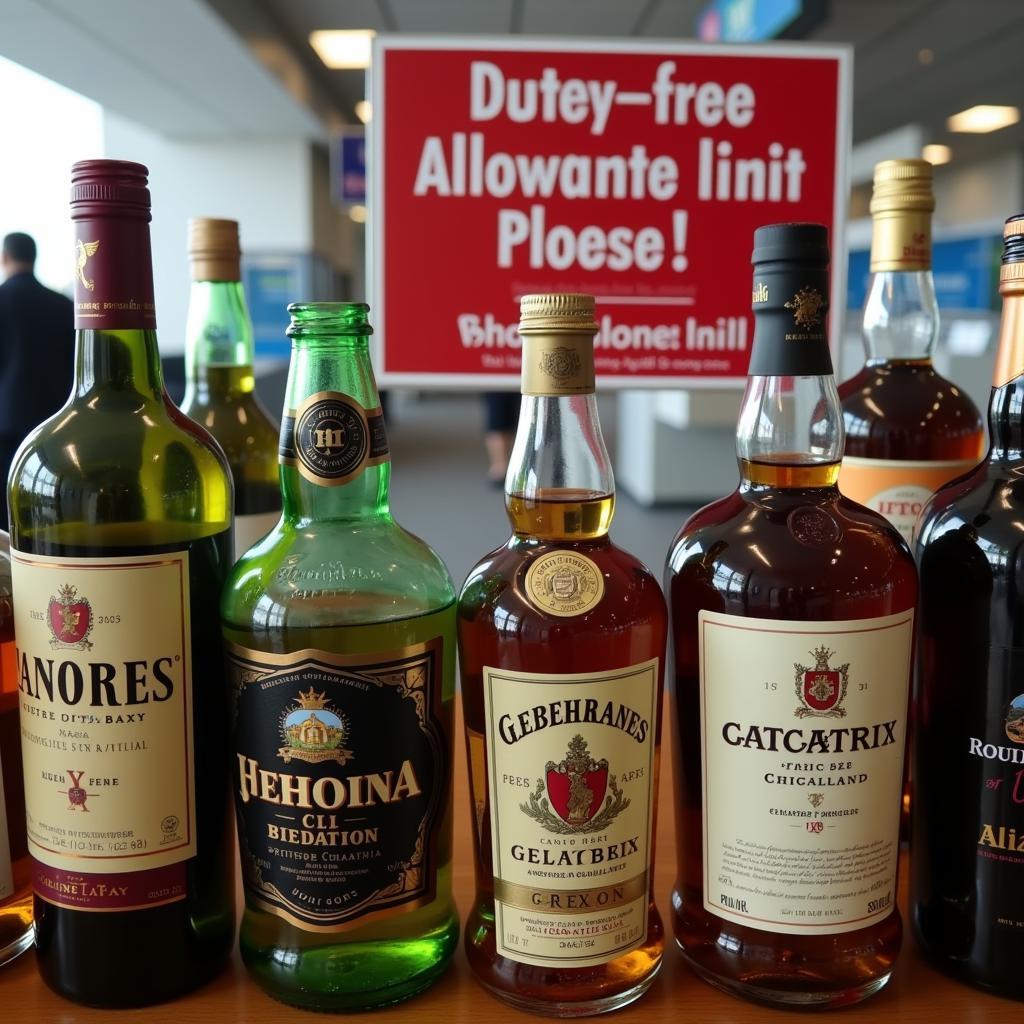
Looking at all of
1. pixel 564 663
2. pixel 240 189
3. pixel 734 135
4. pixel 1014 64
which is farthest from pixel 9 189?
pixel 1014 64

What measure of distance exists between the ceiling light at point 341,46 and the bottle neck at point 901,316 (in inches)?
246

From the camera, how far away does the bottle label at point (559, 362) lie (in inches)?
24.7

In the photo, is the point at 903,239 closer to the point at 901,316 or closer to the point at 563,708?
the point at 901,316

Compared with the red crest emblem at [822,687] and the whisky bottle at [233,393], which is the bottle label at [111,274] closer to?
the whisky bottle at [233,393]

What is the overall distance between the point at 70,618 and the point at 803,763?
17.9 inches

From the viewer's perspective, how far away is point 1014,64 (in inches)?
275

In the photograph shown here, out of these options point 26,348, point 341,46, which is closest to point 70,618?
point 26,348

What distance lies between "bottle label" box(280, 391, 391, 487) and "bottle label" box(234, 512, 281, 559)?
1.05 ft

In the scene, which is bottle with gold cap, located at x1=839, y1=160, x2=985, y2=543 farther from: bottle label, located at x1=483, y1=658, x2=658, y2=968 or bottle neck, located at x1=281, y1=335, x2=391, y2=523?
bottle neck, located at x1=281, y1=335, x2=391, y2=523

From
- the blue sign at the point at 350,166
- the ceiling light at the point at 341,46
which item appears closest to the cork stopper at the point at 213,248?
the blue sign at the point at 350,166

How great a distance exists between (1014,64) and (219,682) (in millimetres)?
7840

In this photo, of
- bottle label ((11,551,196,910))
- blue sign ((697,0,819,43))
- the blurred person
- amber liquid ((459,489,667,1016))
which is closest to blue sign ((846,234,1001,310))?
blue sign ((697,0,819,43))

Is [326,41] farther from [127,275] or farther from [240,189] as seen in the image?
[127,275]

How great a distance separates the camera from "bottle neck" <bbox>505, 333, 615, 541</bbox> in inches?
25.9
